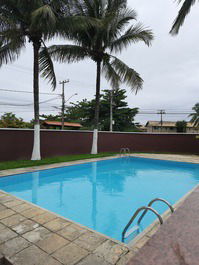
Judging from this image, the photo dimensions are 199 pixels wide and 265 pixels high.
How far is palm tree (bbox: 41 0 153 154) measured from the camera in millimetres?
8566

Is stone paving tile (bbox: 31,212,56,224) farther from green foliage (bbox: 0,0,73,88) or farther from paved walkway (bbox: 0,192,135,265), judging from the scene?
green foliage (bbox: 0,0,73,88)

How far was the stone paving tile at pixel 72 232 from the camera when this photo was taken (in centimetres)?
226

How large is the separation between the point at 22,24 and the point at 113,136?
29.4 feet

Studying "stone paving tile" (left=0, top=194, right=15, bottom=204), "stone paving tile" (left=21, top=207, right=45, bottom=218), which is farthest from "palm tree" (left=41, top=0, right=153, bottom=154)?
"stone paving tile" (left=21, top=207, right=45, bottom=218)

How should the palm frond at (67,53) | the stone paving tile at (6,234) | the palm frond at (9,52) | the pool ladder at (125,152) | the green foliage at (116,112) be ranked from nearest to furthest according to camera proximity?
the stone paving tile at (6,234), the palm frond at (9,52), the palm frond at (67,53), the pool ladder at (125,152), the green foliage at (116,112)

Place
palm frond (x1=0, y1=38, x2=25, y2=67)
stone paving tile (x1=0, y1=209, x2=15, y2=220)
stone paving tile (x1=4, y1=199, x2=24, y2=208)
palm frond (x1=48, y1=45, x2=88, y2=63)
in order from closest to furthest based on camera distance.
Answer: stone paving tile (x1=0, y1=209, x2=15, y2=220), stone paving tile (x1=4, y1=199, x2=24, y2=208), palm frond (x1=0, y1=38, x2=25, y2=67), palm frond (x1=48, y1=45, x2=88, y2=63)

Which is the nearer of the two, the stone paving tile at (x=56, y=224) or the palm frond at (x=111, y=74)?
the stone paving tile at (x=56, y=224)

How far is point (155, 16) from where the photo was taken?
738 centimetres

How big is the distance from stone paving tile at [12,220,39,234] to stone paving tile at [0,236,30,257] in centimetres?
17

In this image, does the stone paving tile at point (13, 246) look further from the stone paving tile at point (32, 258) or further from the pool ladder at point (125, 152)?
the pool ladder at point (125, 152)

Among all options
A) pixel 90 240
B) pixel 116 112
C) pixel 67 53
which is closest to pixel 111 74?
pixel 67 53

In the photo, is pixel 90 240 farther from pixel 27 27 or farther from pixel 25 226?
pixel 27 27

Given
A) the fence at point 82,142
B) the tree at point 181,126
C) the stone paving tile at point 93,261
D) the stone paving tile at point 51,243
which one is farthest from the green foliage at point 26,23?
the tree at point 181,126

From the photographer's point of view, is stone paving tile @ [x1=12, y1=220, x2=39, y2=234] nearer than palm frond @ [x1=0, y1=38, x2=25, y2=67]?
Yes
